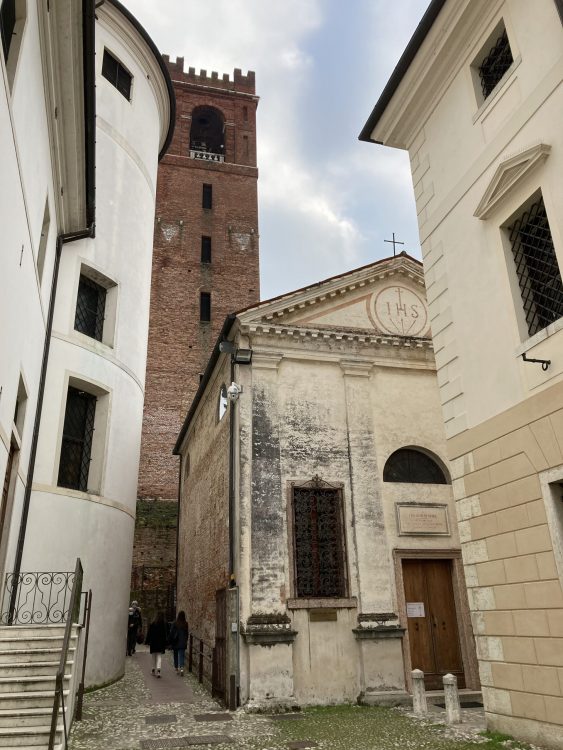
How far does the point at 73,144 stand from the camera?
10.6 metres

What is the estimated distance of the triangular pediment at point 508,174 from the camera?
6852 millimetres

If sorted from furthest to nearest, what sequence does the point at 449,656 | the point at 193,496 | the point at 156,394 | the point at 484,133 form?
the point at 156,394, the point at 193,496, the point at 449,656, the point at 484,133

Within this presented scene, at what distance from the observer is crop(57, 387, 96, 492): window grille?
42.0ft

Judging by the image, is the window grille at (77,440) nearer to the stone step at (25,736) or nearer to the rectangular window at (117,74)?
the stone step at (25,736)

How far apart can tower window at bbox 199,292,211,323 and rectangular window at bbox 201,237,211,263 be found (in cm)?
224

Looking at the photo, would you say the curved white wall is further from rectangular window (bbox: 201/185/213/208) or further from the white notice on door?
rectangular window (bbox: 201/185/213/208)

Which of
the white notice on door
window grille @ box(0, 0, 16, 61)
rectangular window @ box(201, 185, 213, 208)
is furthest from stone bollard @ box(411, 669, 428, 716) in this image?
rectangular window @ box(201, 185, 213, 208)

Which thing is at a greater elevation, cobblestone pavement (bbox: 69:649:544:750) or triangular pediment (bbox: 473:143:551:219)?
triangular pediment (bbox: 473:143:551:219)

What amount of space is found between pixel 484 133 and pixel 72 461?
10.2 m

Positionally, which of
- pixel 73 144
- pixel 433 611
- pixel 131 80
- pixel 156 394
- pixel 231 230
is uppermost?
pixel 231 230

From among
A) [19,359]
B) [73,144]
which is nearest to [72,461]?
[19,359]

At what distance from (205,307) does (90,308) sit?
19567 millimetres

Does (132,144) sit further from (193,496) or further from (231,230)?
(231,230)

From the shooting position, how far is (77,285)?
1347cm
